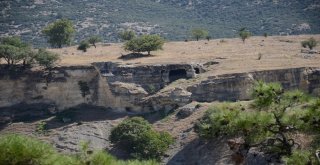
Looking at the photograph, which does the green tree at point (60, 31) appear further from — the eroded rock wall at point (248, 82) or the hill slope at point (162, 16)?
the eroded rock wall at point (248, 82)

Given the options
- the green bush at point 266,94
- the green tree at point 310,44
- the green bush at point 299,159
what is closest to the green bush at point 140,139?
the green tree at point 310,44

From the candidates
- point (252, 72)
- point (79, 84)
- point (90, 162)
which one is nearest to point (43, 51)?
point (79, 84)

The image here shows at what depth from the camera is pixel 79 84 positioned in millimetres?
54062

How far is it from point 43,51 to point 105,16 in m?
49.1

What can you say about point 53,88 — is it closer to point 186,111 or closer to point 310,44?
point 186,111

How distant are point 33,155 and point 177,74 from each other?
36.8 meters

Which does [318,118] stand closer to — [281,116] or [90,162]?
[281,116]

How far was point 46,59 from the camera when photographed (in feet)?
175

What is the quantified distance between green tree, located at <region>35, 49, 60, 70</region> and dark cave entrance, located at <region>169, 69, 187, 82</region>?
41.2ft

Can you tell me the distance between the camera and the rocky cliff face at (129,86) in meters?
Result: 48.0

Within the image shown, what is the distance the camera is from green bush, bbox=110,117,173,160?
43.0m

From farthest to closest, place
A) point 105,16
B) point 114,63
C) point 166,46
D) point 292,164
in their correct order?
1. point 105,16
2. point 166,46
3. point 114,63
4. point 292,164

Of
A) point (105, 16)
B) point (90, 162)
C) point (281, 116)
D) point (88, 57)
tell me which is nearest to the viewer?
point (281, 116)

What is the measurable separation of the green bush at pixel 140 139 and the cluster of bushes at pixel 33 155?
2531cm
